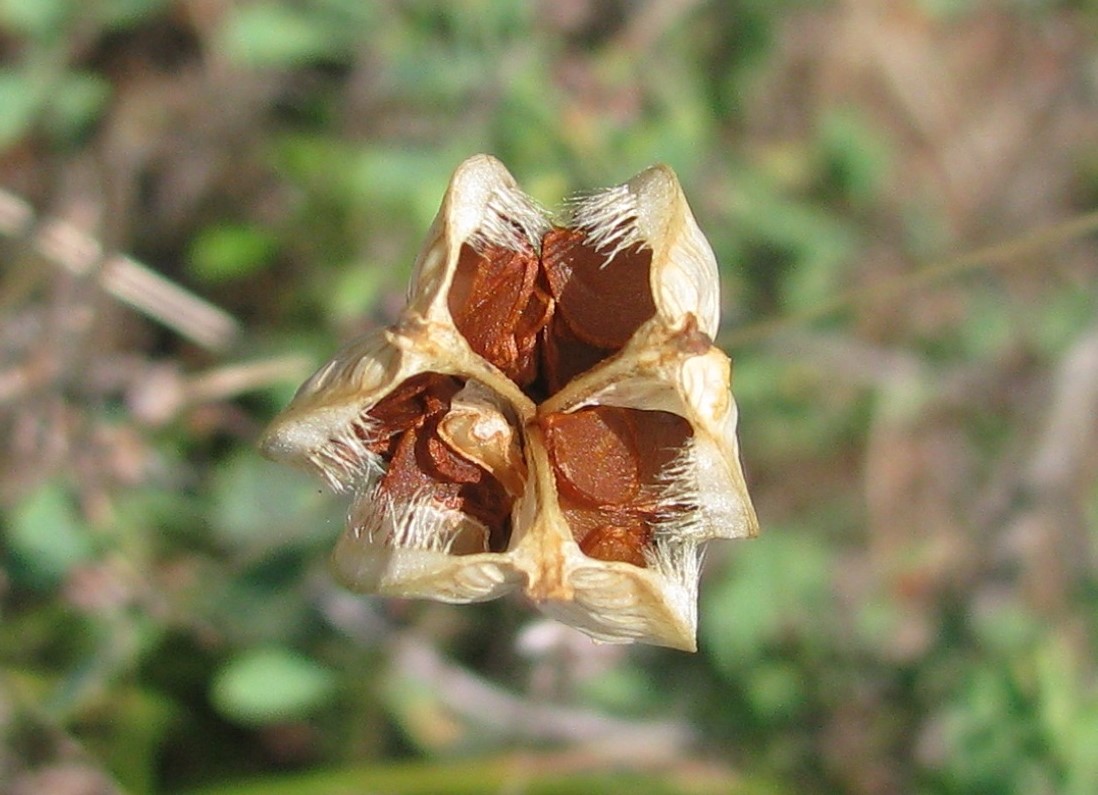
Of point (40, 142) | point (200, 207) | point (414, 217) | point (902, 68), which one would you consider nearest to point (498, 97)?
point (414, 217)

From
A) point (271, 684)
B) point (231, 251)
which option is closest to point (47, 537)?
point (271, 684)

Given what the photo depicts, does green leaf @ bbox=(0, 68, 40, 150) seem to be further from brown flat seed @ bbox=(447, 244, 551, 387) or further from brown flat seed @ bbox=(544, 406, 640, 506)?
brown flat seed @ bbox=(544, 406, 640, 506)

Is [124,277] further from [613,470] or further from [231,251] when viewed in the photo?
[613,470]

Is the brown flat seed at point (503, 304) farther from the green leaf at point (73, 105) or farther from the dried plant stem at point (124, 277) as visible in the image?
the green leaf at point (73, 105)

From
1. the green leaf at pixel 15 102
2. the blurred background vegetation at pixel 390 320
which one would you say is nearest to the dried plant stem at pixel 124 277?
the blurred background vegetation at pixel 390 320

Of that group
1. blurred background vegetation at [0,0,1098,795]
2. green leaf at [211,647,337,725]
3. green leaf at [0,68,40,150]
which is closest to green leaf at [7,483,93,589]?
blurred background vegetation at [0,0,1098,795]
